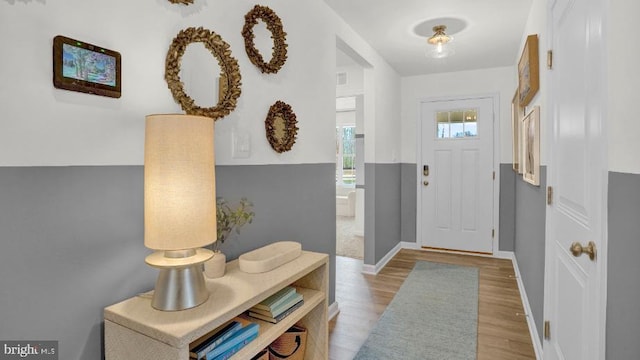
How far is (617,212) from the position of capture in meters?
0.98

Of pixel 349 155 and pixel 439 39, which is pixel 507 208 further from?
pixel 349 155

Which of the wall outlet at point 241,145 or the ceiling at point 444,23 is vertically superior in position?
the ceiling at point 444,23

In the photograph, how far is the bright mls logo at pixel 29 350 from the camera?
3.09 ft

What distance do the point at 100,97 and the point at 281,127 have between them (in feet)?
3.54

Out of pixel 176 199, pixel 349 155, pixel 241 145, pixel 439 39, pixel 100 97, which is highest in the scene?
pixel 439 39

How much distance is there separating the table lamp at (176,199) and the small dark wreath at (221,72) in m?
0.37

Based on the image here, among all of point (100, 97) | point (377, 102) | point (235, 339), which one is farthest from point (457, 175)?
point (100, 97)

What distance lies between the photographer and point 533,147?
2303 mm

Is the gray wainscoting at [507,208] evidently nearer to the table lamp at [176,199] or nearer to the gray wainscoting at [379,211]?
the gray wainscoting at [379,211]

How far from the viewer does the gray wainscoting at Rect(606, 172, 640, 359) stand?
0.86 m

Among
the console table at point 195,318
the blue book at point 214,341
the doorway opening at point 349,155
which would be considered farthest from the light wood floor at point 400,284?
the blue book at point 214,341

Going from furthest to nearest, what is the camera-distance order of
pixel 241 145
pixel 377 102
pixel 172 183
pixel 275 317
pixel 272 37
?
pixel 377 102 < pixel 272 37 < pixel 241 145 < pixel 275 317 < pixel 172 183

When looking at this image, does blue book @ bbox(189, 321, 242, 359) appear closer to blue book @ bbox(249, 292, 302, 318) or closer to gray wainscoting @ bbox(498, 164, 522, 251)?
blue book @ bbox(249, 292, 302, 318)

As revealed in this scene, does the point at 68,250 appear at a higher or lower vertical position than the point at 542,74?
lower
